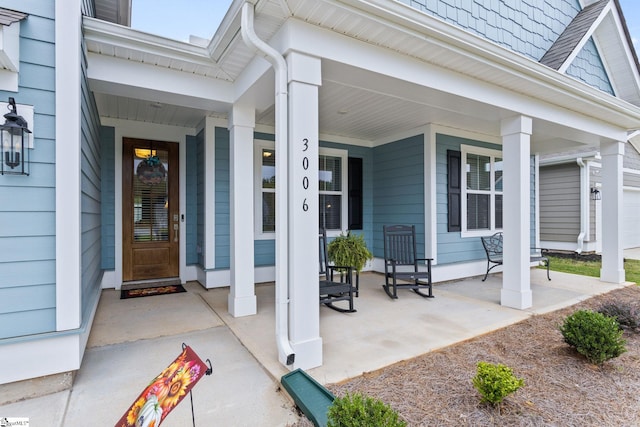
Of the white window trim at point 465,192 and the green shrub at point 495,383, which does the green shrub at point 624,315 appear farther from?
the white window trim at point 465,192

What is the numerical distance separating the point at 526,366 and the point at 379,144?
4.42m

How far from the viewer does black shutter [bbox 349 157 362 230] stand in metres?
5.89

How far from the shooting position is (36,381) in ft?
6.60

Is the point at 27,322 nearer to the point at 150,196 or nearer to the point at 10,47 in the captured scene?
the point at 10,47

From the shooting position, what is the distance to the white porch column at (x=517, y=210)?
3.75m

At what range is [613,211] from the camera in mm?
5195

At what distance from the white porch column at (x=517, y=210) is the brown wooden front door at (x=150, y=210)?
4.66m

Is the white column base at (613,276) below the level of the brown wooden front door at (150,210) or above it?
below

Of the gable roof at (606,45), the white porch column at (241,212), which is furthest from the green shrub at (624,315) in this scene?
the white porch column at (241,212)

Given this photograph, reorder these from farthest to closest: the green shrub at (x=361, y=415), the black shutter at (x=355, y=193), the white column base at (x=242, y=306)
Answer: the black shutter at (x=355, y=193) → the white column base at (x=242, y=306) → the green shrub at (x=361, y=415)

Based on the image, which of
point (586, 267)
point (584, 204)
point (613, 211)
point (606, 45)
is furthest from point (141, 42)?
A: point (584, 204)

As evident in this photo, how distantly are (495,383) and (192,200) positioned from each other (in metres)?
4.63

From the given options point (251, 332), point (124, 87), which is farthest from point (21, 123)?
point (251, 332)

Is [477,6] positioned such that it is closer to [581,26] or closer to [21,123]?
[581,26]
